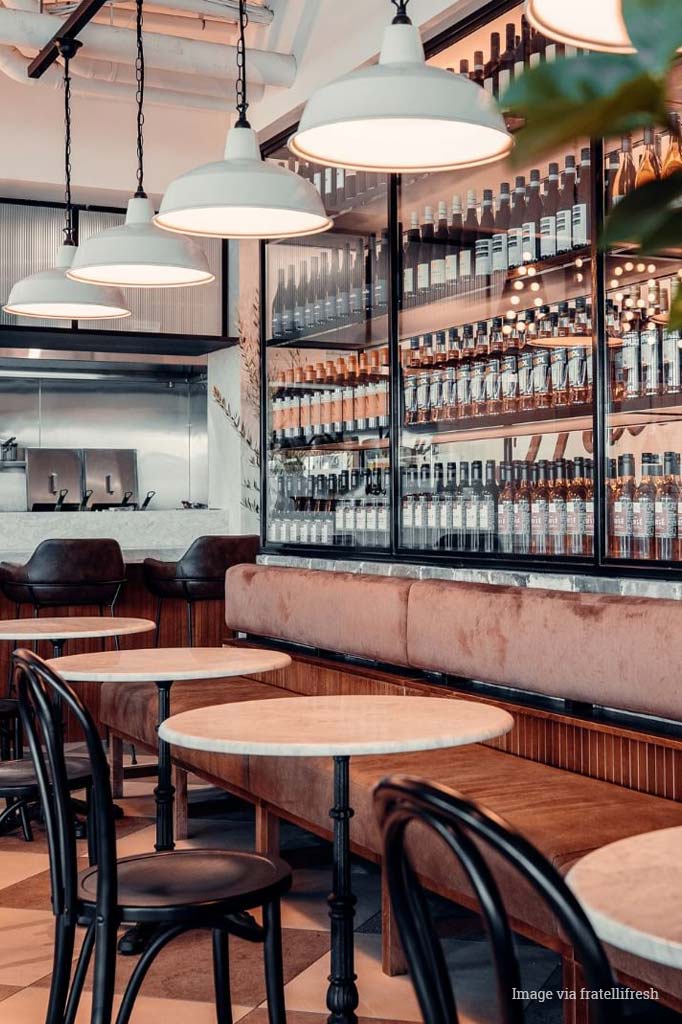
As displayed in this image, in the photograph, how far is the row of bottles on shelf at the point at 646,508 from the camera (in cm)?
322

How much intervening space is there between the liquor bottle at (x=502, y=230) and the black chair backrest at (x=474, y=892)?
3.08 metres

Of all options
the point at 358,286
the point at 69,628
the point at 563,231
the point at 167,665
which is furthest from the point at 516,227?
the point at 69,628

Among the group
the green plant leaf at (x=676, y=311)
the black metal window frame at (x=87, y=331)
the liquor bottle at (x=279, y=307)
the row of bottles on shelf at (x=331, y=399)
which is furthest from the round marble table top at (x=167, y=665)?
the black metal window frame at (x=87, y=331)

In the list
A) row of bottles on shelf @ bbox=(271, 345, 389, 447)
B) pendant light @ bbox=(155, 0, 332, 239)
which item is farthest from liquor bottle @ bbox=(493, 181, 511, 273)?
pendant light @ bbox=(155, 0, 332, 239)

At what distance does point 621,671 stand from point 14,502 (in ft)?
24.1

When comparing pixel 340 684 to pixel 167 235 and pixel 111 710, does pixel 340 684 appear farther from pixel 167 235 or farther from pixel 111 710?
pixel 167 235

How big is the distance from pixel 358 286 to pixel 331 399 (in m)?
0.49

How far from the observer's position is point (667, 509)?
10.6 ft

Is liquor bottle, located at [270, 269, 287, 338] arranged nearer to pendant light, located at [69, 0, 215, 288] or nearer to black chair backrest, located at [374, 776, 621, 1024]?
pendant light, located at [69, 0, 215, 288]

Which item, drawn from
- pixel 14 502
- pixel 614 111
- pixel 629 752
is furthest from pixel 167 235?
pixel 14 502

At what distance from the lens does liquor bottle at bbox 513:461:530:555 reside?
378 centimetres

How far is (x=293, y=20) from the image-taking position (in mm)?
5746

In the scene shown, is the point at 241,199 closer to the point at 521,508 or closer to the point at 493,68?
the point at 521,508

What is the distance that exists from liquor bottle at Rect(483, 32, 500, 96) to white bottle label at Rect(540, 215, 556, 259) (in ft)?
1.91
